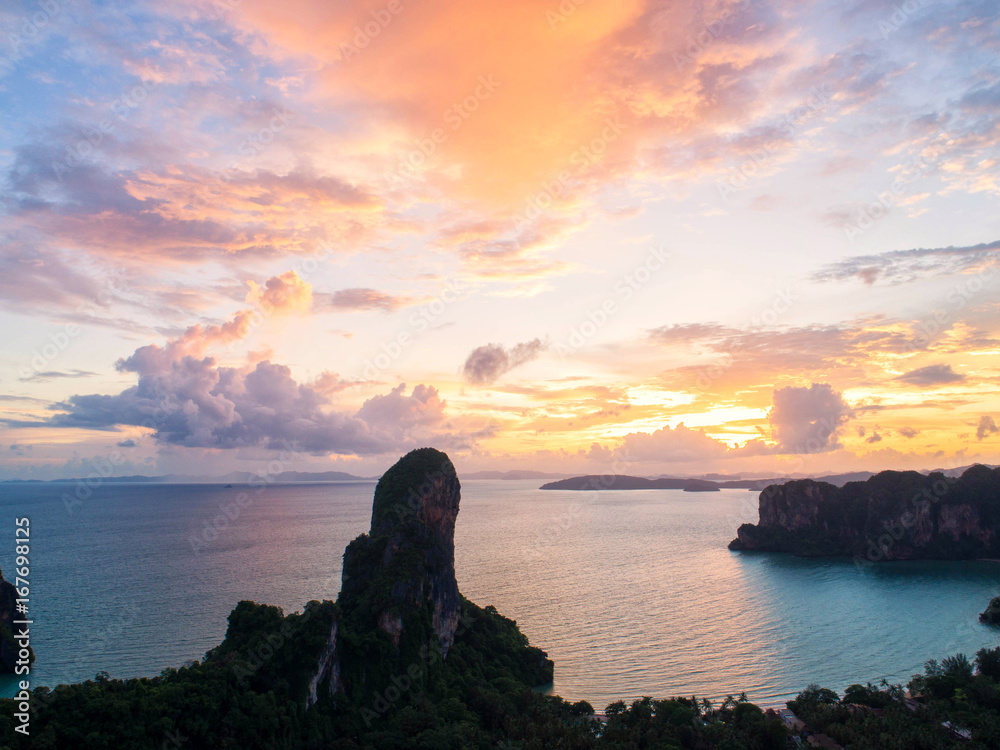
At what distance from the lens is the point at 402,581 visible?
41.6 meters

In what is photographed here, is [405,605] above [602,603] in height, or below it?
above

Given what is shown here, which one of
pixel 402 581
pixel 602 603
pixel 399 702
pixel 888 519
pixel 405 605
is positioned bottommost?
pixel 602 603

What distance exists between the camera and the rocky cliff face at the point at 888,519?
344 ft

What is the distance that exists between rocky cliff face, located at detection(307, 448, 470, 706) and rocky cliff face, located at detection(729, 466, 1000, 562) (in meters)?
92.6

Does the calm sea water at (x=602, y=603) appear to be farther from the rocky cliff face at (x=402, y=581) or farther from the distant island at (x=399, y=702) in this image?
the rocky cliff face at (x=402, y=581)

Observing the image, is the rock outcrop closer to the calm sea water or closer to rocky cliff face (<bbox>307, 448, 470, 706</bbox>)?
rocky cliff face (<bbox>307, 448, 470, 706</bbox>)

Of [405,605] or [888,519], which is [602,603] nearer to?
[405,605]

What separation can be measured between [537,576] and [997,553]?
86774 millimetres

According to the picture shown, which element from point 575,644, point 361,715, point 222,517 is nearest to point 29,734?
point 361,715

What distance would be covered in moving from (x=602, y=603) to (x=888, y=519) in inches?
3009

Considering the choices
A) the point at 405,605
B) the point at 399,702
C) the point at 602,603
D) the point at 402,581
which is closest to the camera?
the point at 399,702

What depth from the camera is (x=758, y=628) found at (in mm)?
60500

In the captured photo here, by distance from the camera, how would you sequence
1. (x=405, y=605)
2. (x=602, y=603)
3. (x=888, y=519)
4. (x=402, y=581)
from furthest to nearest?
(x=888, y=519) < (x=602, y=603) < (x=402, y=581) < (x=405, y=605)

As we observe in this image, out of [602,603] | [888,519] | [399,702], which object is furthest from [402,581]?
[888,519]
